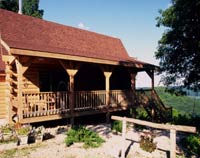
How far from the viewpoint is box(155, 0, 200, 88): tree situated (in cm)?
1376

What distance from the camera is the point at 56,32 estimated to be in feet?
59.5

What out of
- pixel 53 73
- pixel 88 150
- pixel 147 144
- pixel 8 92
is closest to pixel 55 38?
pixel 53 73

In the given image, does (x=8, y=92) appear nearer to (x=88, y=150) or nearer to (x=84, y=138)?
(x=84, y=138)

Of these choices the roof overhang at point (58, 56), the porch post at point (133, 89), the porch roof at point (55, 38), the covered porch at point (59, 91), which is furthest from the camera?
the porch post at point (133, 89)

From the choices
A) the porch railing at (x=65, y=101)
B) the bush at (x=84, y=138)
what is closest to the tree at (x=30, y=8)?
the porch railing at (x=65, y=101)

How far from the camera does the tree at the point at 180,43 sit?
13.8m

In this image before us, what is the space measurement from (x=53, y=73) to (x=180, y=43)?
801 cm

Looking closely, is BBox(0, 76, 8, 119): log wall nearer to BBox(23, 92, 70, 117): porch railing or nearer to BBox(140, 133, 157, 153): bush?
BBox(23, 92, 70, 117): porch railing

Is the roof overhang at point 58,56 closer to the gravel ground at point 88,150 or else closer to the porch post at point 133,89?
the porch post at point 133,89

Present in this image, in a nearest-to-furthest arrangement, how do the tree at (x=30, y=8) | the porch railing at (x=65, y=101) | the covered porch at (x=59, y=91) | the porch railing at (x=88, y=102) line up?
the covered porch at (x=59, y=91) → the porch railing at (x=65, y=101) → the porch railing at (x=88, y=102) → the tree at (x=30, y=8)

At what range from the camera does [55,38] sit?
1731 centimetres

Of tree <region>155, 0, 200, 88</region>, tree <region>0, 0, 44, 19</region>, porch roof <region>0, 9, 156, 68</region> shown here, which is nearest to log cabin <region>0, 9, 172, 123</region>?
porch roof <region>0, 9, 156, 68</region>

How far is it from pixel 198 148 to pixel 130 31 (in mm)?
15402

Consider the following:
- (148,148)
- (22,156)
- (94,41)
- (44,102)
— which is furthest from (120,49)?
(22,156)
